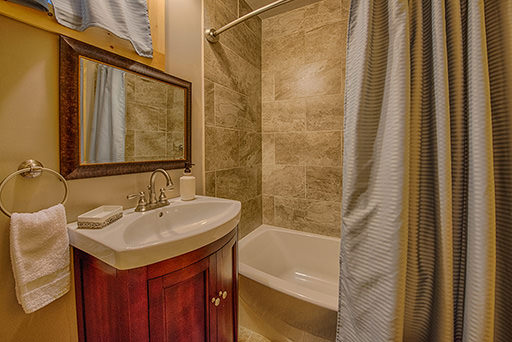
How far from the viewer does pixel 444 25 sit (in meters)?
0.53

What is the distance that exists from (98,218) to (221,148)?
35.8 inches

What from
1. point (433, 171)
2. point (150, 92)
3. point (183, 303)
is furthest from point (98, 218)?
point (433, 171)

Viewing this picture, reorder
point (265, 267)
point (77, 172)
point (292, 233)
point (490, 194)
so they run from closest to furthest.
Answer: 1. point (490, 194)
2. point (77, 172)
3. point (265, 267)
4. point (292, 233)

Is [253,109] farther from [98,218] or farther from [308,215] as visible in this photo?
[98,218]

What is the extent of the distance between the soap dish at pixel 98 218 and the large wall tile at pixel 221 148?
67 centimetres

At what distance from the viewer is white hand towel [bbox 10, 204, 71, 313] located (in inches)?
23.6

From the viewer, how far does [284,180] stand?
76.5 inches

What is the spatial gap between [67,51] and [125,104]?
249 mm

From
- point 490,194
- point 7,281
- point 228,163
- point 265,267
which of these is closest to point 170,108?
point 228,163

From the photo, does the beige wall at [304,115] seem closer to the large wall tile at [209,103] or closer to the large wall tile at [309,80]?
the large wall tile at [309,80]

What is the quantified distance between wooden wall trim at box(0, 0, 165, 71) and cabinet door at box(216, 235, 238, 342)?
95 centimetres

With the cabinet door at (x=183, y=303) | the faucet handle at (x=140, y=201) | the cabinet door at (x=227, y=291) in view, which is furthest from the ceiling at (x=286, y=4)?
the cabinet door at (x=183, y=303)

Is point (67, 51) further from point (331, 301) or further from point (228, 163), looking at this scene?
point (331, 301)

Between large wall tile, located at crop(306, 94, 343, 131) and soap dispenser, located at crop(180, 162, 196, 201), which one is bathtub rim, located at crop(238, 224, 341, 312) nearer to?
soap dispenser, located at crop(180, 162, 196, 201)
